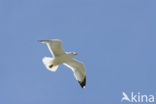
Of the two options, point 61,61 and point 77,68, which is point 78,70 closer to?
point 77,68

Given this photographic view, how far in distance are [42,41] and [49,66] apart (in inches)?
51.3

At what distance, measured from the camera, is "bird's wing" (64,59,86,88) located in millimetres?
16203

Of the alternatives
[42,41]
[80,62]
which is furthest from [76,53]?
[42,41]

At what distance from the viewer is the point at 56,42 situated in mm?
15430

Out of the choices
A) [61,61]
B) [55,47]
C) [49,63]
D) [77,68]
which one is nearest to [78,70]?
[77,68]

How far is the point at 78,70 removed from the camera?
16406 millimetres

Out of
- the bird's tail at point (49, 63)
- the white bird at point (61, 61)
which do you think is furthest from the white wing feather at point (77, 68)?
the bird's tail at point (49, 63)

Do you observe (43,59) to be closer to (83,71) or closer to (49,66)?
(49,66)

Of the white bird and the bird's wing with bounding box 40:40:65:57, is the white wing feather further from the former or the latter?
the bird's wing with bounding box 40:40:65:57

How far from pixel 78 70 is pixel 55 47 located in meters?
1.31

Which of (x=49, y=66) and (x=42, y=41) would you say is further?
(x=49, y=66)

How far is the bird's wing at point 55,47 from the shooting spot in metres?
15.4

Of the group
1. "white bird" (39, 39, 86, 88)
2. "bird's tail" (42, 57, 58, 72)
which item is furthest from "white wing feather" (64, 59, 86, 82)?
"bird's tail" (42, 57, 58, 72)

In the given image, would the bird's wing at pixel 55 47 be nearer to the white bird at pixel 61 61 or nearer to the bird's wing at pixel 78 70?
the white bird at pixel 61 61
